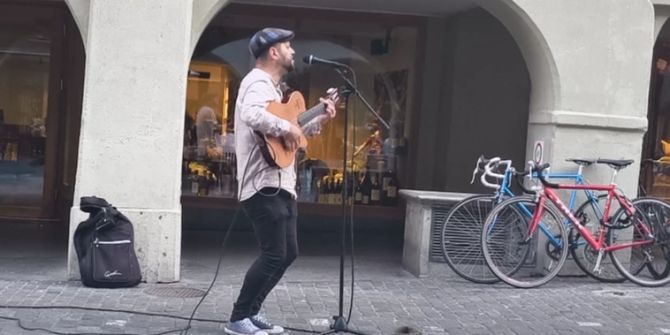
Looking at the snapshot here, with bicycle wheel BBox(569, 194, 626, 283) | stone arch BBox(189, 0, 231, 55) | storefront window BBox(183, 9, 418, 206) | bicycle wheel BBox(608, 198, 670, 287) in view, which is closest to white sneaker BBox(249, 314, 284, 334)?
stone arch BBox(189, 0, 231, 55)

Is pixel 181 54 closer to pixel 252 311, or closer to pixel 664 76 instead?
pixel 252 311

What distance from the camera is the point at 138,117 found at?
6.73 meters

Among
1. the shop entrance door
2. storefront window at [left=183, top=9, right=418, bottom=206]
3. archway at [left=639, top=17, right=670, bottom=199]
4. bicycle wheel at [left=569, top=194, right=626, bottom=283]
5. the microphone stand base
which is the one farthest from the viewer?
archway at [left=639, top=17, right=670, bottom=199]

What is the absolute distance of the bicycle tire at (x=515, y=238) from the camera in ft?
23.2

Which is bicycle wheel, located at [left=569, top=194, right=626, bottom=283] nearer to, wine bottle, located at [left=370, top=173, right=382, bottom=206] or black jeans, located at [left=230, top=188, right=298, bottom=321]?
black jeans, located at [left=230, top=188, right=298, bottom=321]

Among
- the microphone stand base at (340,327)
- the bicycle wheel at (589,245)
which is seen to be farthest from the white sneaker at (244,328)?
the bicycle wheel at (589,245)

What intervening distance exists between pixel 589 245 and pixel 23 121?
682 cm

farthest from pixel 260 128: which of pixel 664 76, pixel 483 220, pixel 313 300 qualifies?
pixel 664 76

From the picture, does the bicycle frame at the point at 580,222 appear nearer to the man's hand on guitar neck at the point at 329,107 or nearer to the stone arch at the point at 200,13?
the man's hand on guitar neck at the point at 329,107

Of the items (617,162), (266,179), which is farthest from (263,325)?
(617,162)

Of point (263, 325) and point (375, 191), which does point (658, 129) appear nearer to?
point (375, 191)

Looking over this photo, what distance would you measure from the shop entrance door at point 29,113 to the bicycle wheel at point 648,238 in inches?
258

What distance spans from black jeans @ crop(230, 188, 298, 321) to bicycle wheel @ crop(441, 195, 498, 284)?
99.1 inches

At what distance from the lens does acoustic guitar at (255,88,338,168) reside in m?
4.82
